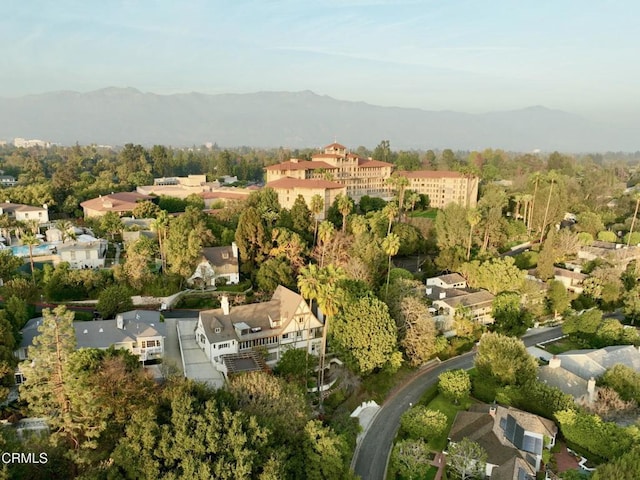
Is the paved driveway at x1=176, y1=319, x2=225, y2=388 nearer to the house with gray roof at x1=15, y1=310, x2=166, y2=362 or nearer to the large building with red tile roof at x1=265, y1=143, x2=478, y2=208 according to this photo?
the house with gray roof at x1=15, y1=310, x2=166, y2=362

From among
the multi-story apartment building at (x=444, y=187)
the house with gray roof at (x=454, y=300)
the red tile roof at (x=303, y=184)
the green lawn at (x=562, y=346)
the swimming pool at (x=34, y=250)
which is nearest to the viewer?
the green lawn at (x=562, y=346)

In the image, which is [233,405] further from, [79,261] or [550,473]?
[79,261]

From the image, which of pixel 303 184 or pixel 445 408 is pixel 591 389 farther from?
pixel 303 184

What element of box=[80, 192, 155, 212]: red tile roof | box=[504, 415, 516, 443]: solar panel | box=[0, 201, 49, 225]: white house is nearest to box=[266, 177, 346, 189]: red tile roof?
box=[80, 192, 155, 212]: red tile roof

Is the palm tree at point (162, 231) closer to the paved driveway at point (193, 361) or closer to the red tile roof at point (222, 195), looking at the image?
the paved driveway at point (193, 361)

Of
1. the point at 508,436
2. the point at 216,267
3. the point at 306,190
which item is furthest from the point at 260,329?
the point at 306,190

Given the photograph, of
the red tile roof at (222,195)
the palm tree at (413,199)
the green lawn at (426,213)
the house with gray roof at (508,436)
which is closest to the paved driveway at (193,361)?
the house with gray roof at (508,436)
